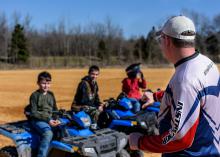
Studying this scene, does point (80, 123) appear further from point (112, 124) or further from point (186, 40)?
point (186, 40)

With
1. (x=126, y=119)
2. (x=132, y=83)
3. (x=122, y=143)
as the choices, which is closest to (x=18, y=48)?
(x=132, y=83)

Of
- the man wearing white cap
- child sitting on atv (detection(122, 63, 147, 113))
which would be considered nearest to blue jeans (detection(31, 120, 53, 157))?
child sitting on atv (detection(122, 63, 147, 113))

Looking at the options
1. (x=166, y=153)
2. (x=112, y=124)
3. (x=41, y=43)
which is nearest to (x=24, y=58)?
(x=41, y=43)

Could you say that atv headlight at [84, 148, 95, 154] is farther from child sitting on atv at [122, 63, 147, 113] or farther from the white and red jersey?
the white and red jersey

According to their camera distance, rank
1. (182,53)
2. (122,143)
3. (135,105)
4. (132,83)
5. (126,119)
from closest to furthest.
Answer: (182,53), (122,143), (126,119), (135,105), (132,83)

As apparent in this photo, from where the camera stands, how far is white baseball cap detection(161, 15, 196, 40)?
2.28m

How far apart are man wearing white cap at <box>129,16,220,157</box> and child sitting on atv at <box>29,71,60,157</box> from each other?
150 inches

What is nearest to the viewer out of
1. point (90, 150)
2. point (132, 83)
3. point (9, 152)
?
point (90, 150)

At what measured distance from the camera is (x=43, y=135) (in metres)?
6.08

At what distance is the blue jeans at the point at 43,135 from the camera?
600 centimetres

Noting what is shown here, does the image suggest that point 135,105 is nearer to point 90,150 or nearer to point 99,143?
point 99,143

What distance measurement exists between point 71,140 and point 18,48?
67.6 metres

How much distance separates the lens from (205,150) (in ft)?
7.68

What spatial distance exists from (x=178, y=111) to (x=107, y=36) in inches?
3722
